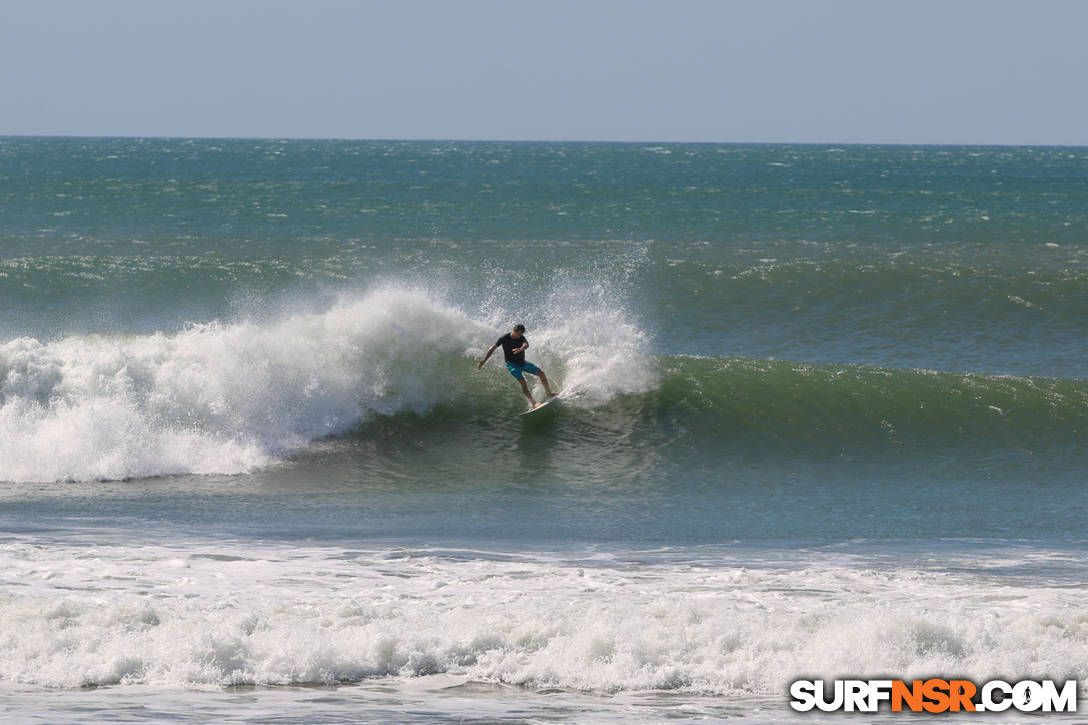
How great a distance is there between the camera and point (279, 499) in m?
12.5

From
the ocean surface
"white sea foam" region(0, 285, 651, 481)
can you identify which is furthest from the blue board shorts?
"white sea foam" region(0, 285, 651, 481)

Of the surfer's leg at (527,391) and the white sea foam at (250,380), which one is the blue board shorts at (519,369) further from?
the white sea foam at (250,380)

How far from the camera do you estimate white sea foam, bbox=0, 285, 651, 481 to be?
1366 cm

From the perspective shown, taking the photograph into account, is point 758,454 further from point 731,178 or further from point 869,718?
point 731,178

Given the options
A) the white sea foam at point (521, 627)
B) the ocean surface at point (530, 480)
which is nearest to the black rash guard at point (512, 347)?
the ocean surface at point (530, 480)

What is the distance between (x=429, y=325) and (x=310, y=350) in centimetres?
184

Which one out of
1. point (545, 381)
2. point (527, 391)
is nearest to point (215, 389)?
point (527, 391)

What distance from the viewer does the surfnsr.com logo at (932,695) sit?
7328mm

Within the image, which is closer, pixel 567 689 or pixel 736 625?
pixel 567 689

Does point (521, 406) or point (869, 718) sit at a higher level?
point (521, 406)

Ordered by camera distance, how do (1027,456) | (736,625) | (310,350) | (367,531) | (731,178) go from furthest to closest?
(731,178) < (310,350) < (1027,456) < (367,531) < (736,625)

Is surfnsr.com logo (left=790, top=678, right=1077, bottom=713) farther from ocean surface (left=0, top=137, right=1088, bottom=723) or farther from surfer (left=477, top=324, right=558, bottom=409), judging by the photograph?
surfer (left=477, top=324, right=558, bottom=409)

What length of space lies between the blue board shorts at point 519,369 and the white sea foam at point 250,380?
0.80 m

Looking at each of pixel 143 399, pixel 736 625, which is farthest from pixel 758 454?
pixel 143 399
